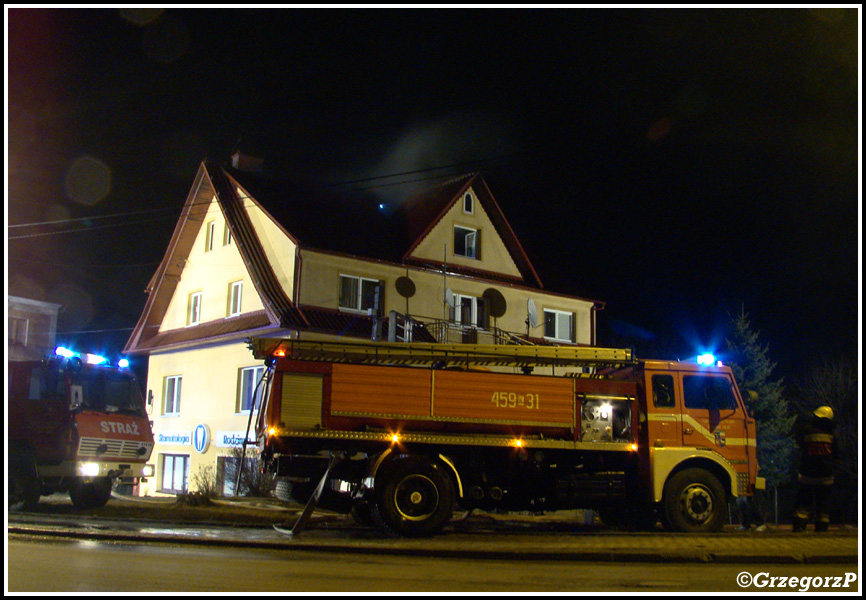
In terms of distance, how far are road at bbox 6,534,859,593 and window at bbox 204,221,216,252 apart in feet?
60.0

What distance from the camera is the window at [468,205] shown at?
28.5 metres

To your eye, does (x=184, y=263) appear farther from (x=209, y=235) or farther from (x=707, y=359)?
(x=707, y=359)

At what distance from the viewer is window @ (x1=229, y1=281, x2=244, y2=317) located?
25.3 meters

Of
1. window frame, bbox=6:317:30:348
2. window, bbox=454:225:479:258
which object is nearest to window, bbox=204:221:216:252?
window, bbox=454:225:479:258

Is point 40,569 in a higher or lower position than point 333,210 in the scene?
lower

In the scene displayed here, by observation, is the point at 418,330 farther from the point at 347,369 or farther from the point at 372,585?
the point at 372,585

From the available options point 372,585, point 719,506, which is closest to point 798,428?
point 719,506

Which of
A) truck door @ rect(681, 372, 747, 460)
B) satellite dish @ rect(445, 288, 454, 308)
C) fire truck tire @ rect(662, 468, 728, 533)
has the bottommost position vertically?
fire truck tire @ rect(662, 468, 728, 533)

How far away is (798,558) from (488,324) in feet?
61.9

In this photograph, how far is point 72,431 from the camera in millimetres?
14758

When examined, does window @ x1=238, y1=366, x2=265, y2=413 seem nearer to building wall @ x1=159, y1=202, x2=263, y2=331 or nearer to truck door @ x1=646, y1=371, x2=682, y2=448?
building wall @ x1=159, y1=202, x2=263, y2=331

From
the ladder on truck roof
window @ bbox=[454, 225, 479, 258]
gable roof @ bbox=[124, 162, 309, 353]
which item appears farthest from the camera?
window @ bbox=[454, 225, 479, 258]

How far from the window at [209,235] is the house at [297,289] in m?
0.04

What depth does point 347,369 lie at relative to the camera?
433 inches
